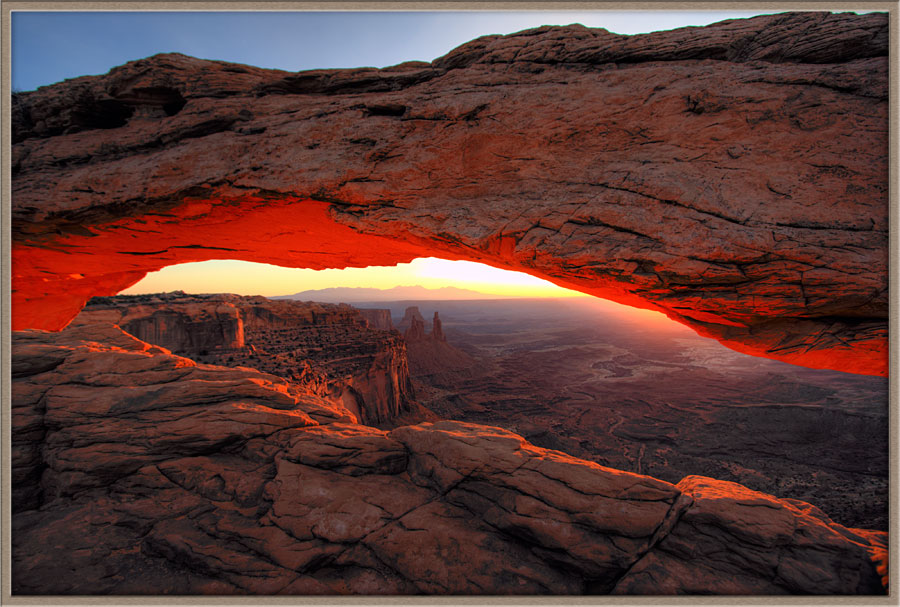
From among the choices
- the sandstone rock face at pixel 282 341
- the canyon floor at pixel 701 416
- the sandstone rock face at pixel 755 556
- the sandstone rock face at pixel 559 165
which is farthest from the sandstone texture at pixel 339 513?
Answer: the canyon floor at pixel 701 416

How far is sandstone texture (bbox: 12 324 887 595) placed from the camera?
11.6 feet

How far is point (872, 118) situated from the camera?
3.82m

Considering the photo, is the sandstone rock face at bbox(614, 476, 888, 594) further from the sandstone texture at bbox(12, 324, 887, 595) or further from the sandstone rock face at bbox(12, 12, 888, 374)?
the sandstone rock face at bbox(12, 12, 888, 374)

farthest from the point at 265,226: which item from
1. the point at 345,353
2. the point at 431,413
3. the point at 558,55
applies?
the point at 431,413

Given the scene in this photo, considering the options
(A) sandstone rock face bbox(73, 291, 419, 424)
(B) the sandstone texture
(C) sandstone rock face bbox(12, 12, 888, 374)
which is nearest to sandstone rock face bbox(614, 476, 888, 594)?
(B) the sandstone texture

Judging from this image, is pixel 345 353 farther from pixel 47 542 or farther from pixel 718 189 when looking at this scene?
pixel 718 189

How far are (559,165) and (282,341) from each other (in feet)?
72.9

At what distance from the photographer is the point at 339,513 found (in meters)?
4.12

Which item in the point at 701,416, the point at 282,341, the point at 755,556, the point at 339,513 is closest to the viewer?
the point at 755,556

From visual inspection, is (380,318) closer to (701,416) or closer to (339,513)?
(701,416)

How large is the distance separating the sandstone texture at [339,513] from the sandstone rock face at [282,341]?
845cm

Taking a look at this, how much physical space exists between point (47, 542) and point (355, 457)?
12.0 feet

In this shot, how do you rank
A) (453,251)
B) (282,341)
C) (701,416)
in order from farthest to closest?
(701,416) < (282,341) < (453,251)

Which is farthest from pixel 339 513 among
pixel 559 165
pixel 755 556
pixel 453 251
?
pixel 559 165
